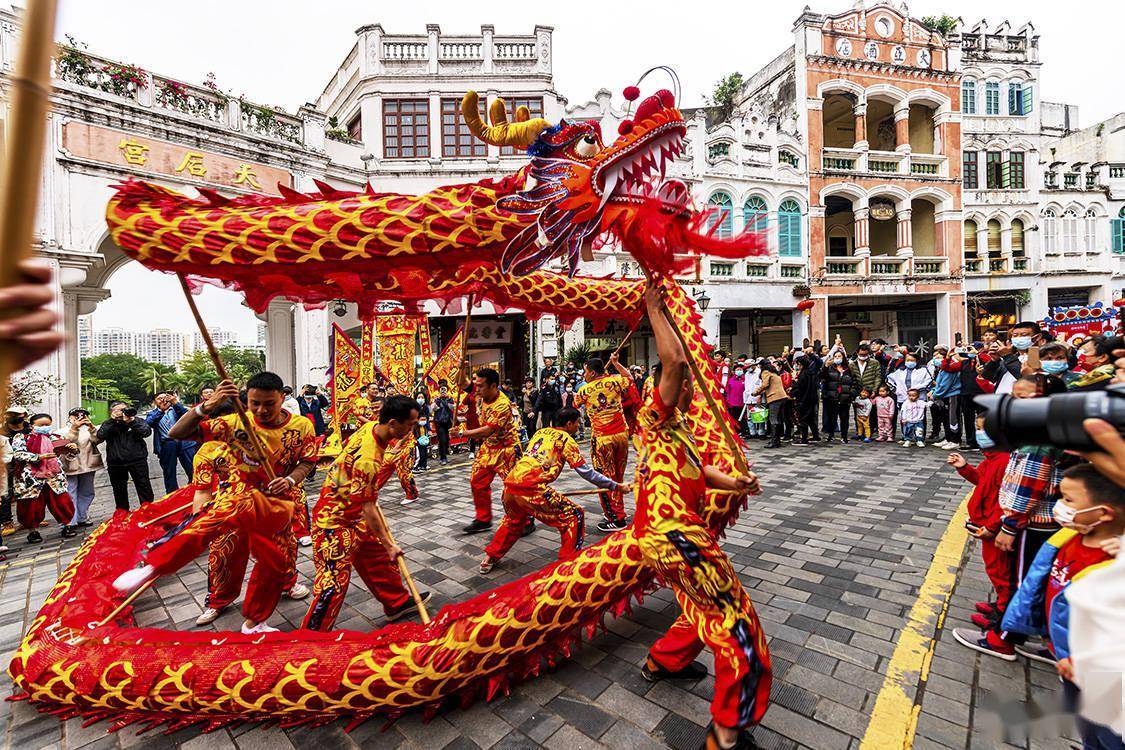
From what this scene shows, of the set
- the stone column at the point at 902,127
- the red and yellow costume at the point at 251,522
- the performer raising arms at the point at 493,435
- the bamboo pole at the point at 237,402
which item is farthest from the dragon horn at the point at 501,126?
the stone column at the point at 902,127

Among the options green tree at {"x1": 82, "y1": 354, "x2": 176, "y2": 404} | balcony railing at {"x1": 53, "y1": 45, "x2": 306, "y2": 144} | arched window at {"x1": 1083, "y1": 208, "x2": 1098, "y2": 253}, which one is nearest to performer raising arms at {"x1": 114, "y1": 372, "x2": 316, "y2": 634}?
balcony railing at {"x1": 53, "y1": 45, "x2": 306, "y2": 144}

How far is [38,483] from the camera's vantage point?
19.4 feet

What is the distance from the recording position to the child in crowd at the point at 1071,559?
1.65 m

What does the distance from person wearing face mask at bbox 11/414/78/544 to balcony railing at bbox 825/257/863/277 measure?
66.6 ft

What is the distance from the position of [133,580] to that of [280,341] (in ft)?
41.9

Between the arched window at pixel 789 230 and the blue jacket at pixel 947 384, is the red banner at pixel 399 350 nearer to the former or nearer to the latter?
the blue jacket at pixel 947 384

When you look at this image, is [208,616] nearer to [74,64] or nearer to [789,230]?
[74,64]

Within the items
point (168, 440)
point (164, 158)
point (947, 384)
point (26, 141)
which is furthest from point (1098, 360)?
point (164, 158)

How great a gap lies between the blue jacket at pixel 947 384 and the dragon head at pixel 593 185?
345 inches

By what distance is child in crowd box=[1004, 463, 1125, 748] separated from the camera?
5.40 feet

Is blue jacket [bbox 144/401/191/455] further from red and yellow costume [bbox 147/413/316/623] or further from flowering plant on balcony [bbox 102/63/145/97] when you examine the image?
flowering plant on balcony [bbox 102/63/145/97]

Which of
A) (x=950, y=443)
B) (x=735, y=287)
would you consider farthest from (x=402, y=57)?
(x=950, y=443)

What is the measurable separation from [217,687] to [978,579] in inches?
199

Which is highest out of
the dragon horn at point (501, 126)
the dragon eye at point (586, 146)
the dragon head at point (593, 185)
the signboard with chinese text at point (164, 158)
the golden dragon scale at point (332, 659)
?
the signboard with chinese text at point (164, 158)
